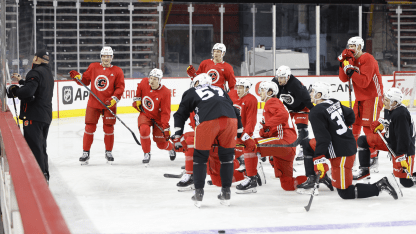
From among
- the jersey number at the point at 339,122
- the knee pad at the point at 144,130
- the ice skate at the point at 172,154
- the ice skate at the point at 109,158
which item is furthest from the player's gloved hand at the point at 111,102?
the jersey number at the point at 339,122

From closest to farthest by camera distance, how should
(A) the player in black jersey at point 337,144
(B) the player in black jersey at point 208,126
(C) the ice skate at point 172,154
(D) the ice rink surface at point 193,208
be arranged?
(D) the ice rink surface at point 193,208, (B) the player in black jersey at point 208,126, (A) the player in black jersey at point 337,144, (C) the ice skate at point 172,154

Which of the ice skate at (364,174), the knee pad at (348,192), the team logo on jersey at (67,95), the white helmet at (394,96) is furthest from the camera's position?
the team logo on jersey at (67,95)

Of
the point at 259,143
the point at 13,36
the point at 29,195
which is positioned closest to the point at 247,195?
the point at 259,143

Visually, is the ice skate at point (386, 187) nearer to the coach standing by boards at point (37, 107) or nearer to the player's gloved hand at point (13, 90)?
the coach standing by boards at point (37, 107)

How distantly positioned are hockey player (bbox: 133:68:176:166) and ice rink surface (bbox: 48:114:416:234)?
38 cm

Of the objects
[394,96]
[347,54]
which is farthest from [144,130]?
[394,96]

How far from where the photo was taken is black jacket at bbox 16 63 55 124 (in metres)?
4.16

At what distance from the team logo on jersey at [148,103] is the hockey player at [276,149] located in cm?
158

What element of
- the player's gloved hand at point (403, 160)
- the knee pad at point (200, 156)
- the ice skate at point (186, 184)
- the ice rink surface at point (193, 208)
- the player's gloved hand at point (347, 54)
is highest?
the player's gloved hand at point (347, 54)

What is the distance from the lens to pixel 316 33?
40.8 ft

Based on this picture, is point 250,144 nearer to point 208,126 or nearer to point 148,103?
point 208,126

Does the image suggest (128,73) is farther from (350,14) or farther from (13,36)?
(350,14)

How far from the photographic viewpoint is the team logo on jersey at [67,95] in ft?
33.1

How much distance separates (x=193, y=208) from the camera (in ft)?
12.4
